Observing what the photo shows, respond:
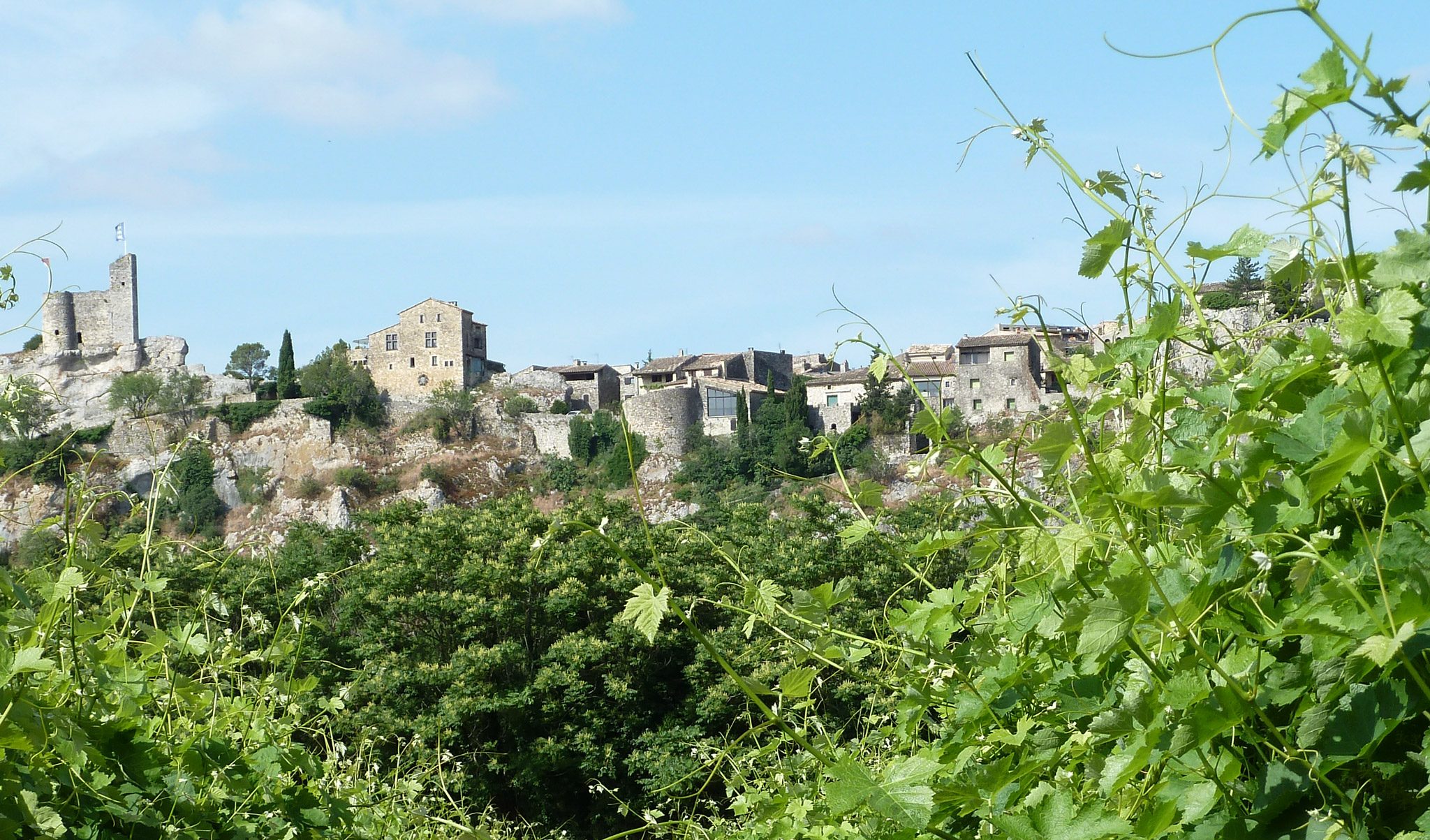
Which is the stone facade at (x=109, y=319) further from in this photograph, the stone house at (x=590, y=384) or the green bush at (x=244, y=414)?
the stone house at (x=590, y=384)

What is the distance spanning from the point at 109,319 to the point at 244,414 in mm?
11852

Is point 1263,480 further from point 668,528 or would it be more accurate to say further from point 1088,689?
point 668,528

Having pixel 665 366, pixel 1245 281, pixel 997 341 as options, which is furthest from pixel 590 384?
pixel 1245 281

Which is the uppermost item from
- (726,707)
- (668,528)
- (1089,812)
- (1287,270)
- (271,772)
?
(1287,270)

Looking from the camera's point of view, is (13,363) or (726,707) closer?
(726,707)

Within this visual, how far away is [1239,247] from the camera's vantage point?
51.6 inches

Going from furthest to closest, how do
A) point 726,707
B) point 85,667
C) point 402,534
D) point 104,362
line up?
point 104,362 < point 402,534 < point 726,707 < point 85,667

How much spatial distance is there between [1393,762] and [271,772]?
67.0 inches

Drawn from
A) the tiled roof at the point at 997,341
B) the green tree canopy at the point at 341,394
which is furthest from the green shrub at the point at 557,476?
the tiled roof at the point at 997,341

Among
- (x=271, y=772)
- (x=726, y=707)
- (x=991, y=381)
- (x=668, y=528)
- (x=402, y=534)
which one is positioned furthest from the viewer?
(x=991, y=381)

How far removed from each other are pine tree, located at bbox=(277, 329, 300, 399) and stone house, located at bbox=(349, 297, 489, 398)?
3210mm

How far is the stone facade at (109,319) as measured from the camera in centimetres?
5797

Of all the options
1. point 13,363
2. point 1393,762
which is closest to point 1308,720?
point 1393,762

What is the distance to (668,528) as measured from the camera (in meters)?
20.3
